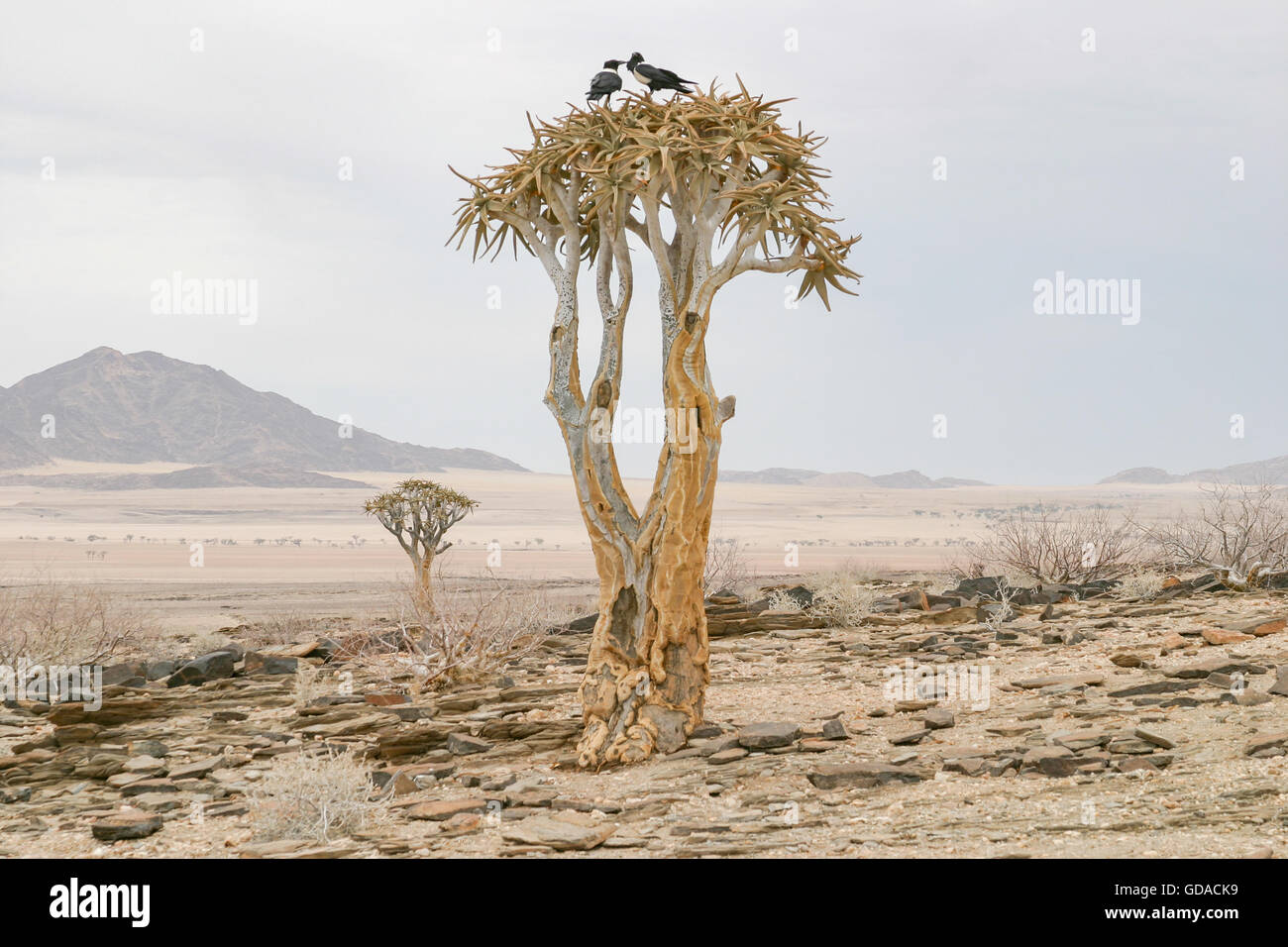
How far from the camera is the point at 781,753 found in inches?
342

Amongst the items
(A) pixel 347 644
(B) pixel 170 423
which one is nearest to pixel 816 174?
(A) pixel 347 644

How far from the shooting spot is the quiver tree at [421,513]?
16.8 meters

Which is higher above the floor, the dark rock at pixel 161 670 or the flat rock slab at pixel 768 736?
the flat rock slab at pixel 768 736

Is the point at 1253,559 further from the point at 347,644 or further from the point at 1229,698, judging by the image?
the point at 347,644

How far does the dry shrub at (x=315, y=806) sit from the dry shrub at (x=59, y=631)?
27.9 feet

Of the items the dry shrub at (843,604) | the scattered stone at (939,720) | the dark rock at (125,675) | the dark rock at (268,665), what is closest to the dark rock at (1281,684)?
the scattered stone at (939,720)

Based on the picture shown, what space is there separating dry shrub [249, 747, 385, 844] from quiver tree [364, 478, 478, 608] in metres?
9.10

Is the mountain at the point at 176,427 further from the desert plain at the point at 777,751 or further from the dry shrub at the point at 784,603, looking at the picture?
the desert plain at the point at 777,751

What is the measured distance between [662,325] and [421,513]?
28.3 ft

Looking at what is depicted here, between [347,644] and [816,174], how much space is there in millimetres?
9556

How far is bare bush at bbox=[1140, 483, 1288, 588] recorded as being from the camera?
1536cm

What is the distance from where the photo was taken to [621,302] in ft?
30.7

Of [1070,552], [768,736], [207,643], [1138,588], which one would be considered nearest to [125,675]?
[207,643]

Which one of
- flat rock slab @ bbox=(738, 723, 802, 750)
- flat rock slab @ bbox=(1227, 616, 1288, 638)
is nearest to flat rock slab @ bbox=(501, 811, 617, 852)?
flat rock slab @ bbox=(738, 723, 802, 750)
